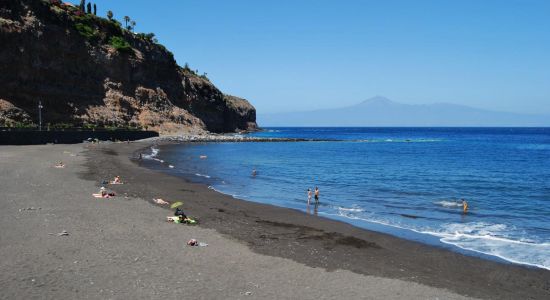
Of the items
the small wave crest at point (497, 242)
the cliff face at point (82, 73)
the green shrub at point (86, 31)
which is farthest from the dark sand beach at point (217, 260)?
the green shrub at point (86, 31)

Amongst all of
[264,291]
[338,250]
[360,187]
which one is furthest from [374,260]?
[360,187]

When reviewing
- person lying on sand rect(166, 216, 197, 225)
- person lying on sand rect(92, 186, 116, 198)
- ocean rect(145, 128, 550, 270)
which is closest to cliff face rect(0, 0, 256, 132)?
ocean rect(145, 128, 550, 270)

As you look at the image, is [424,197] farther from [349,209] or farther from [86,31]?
[86,31]

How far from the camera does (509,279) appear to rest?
41.8ft

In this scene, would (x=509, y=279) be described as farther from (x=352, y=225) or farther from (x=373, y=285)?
(x=352, y=225)

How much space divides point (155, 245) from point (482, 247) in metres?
10.9

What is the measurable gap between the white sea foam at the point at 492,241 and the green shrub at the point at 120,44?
8205cm

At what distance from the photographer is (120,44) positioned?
311 feet

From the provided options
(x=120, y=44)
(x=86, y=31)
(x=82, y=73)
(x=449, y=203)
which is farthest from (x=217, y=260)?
(x=120, y=44)

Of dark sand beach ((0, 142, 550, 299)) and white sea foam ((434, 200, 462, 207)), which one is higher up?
dark sand beach ((0, 142, 550, 299))

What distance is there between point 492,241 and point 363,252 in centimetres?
574

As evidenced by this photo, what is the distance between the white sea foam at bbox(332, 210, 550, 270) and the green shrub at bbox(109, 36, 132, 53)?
3230 inches

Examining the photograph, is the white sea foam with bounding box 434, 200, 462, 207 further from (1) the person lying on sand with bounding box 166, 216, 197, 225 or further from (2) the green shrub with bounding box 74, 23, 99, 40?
(2) the green shrub with bounding box 74, 23, 99, 40

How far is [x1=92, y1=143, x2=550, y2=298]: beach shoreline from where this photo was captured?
1238 centimetres
